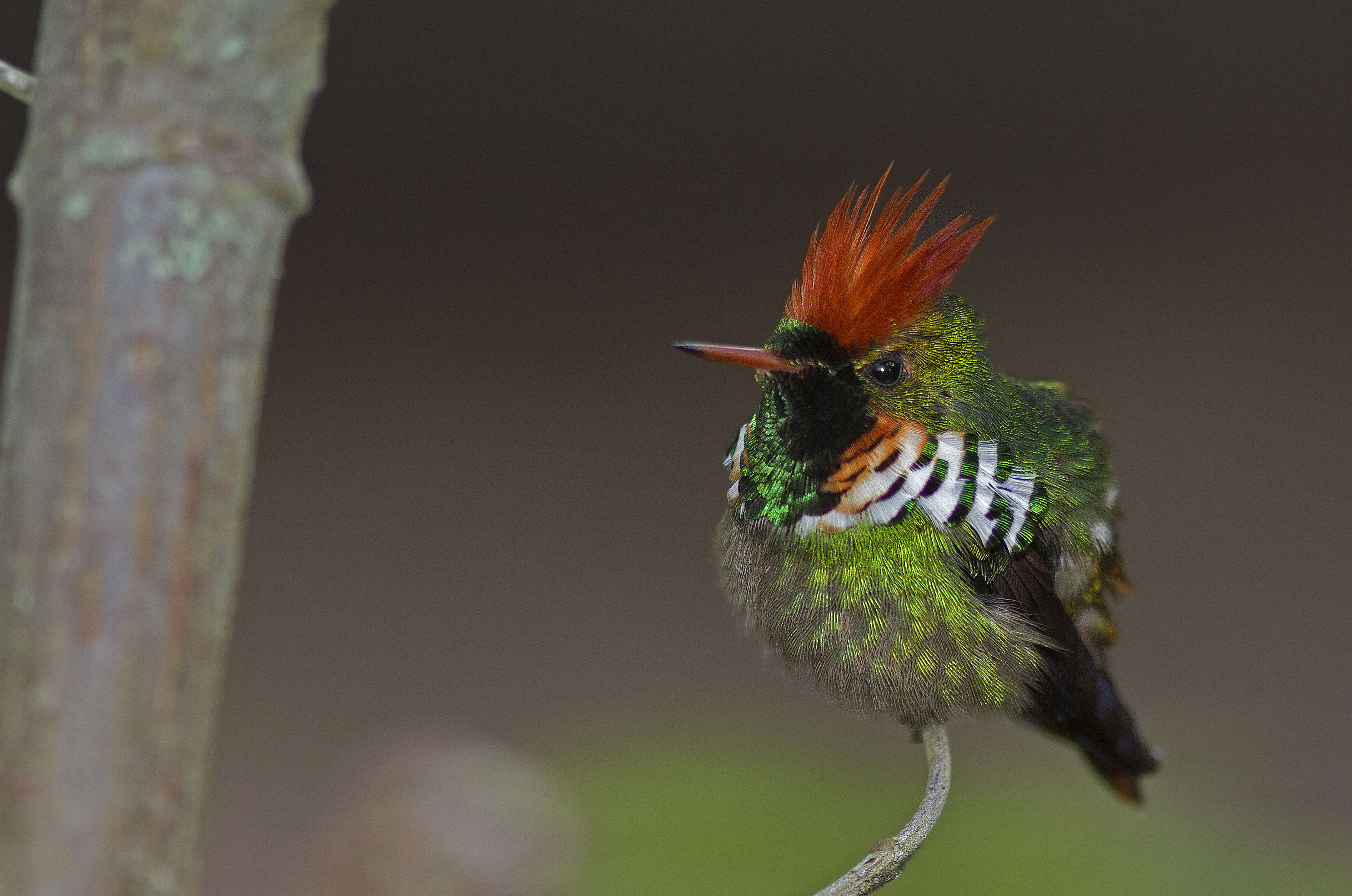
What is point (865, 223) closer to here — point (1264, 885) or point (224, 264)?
point (224, 264)

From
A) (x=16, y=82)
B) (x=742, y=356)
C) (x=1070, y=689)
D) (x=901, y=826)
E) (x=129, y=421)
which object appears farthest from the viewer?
(x=901, y=826)

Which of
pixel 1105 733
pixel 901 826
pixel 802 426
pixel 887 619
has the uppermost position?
pixel 802 426

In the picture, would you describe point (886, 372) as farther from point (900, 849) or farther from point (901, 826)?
point (901, 826)

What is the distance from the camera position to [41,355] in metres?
0.38

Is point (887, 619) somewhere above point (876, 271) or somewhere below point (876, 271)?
below

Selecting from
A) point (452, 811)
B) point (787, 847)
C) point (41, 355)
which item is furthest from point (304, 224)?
point (41, 355)

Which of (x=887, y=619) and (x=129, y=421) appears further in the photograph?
(x=887, y=619)

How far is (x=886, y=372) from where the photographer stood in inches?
28.1

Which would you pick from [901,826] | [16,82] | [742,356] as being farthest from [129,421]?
[901,826]

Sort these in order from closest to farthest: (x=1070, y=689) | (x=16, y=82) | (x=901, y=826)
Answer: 1. (x=16, y=82)
2. (x=1070, y=689)
3. (x=901, y=826)

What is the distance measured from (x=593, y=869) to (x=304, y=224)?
1.26 meters

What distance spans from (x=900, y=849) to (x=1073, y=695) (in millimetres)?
251

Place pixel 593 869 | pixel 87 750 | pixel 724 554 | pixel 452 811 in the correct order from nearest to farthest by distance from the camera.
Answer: pixel 87 750 → pixel 724 554 → pixel 452 811 → pixel 593 869

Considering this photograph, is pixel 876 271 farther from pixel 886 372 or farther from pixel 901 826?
pixel 901 826
